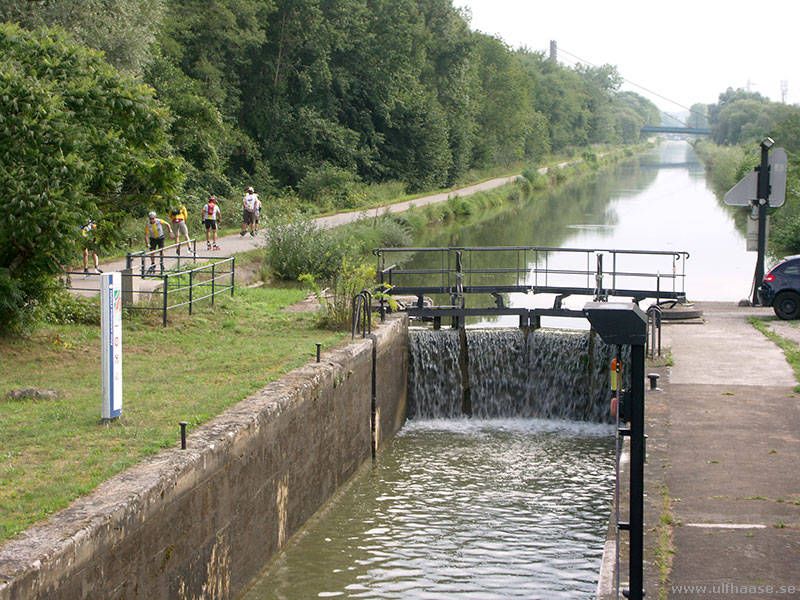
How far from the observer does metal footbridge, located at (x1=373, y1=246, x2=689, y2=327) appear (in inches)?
768

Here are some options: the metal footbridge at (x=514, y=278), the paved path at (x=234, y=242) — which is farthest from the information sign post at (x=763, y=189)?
the paved path at (x=234, y=242)

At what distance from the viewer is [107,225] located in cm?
1572

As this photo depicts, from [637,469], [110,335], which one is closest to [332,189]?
[110,335]

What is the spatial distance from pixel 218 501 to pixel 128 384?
3.47 meters

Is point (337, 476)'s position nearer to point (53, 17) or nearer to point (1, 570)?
point (1, 570)

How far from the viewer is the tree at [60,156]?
13328 mm

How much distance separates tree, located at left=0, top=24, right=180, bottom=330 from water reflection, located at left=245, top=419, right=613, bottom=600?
522 centimetres

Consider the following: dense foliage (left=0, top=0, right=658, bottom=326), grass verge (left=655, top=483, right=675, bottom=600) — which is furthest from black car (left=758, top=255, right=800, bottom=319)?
dense foliage (left=0, top=0, right=658, bottom=326)

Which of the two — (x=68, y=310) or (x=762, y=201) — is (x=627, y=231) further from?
(x=68, y=310)

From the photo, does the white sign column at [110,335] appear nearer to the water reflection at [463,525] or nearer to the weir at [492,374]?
the water reflection at [463,525]

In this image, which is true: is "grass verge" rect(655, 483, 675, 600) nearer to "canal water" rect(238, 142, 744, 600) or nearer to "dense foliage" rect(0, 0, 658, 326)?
"canal water" rect(238, 142, 744, 600)

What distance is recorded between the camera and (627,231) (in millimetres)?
47500

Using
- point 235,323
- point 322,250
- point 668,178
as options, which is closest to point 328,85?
point 322,250

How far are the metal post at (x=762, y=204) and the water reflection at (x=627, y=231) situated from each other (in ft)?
14.1
